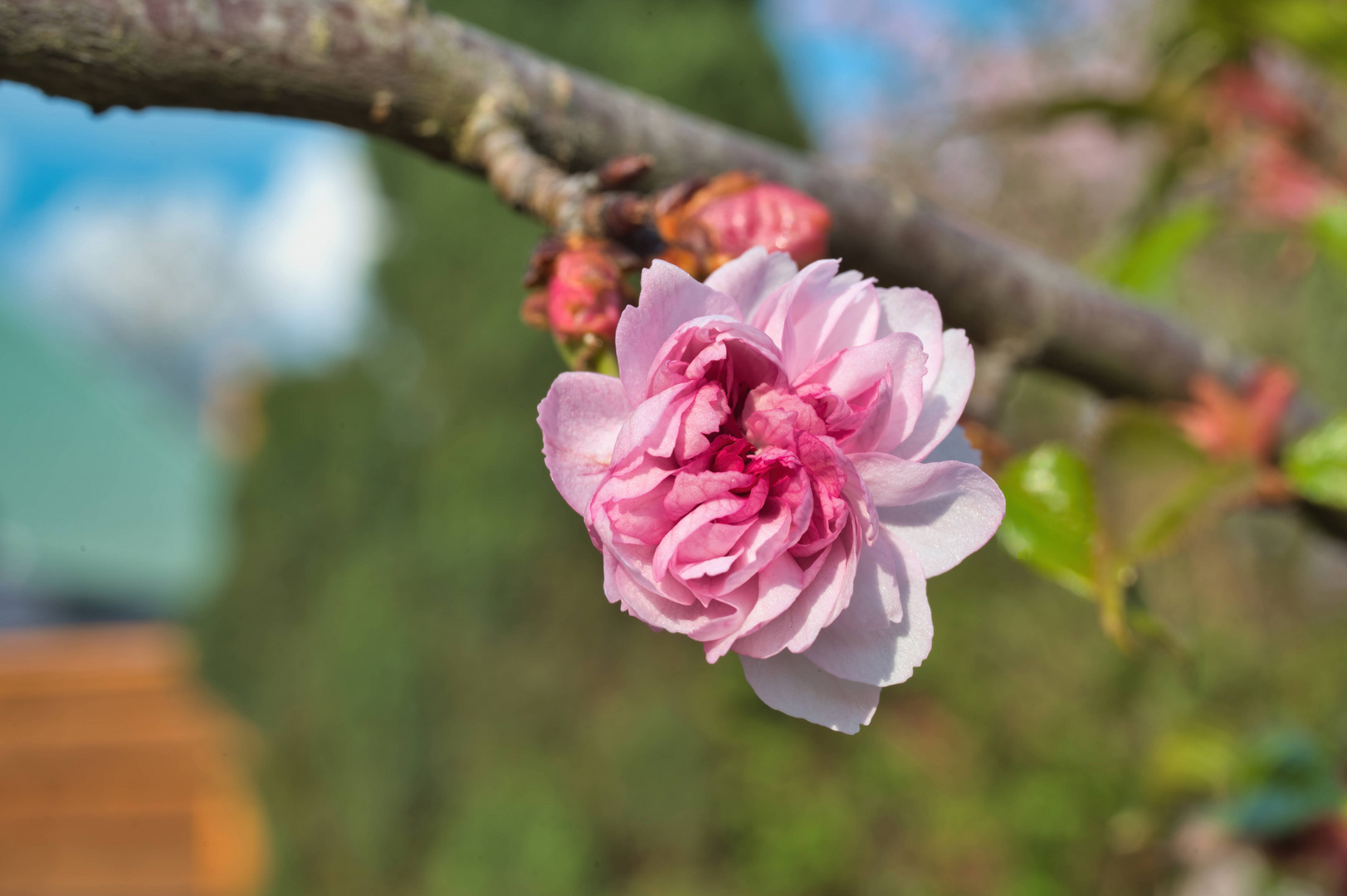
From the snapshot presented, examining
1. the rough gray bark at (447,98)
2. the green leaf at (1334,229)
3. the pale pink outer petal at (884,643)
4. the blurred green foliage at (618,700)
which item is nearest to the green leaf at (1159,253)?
the green leaf at (1334,229)

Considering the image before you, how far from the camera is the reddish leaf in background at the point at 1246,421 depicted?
34.5 inches

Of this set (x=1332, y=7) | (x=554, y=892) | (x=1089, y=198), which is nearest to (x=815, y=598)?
(x=1332, y=7)

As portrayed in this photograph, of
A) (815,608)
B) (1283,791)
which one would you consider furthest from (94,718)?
(815,608)

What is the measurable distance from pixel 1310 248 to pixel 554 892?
2.72 m

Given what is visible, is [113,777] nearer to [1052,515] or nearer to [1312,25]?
[1052,515]

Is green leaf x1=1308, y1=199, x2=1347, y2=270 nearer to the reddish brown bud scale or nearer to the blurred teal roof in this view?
the reddish brown bud scale

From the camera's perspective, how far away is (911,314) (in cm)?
42

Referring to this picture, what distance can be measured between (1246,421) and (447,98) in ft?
2.49

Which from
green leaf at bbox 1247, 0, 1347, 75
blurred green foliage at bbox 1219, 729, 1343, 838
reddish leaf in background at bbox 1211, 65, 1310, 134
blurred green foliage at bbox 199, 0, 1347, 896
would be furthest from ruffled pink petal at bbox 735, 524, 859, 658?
blurred green foliage at bbox 199, 0, 1347, 896

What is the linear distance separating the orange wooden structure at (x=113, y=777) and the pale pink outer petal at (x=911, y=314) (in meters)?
5.16

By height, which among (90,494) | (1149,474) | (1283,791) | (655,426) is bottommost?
(90,494)

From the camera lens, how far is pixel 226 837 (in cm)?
480

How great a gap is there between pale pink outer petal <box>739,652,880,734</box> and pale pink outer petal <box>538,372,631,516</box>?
0.34 ft

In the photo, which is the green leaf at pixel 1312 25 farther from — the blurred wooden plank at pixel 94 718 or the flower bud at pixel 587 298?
the blurred wooden plank at pixel 94 718
